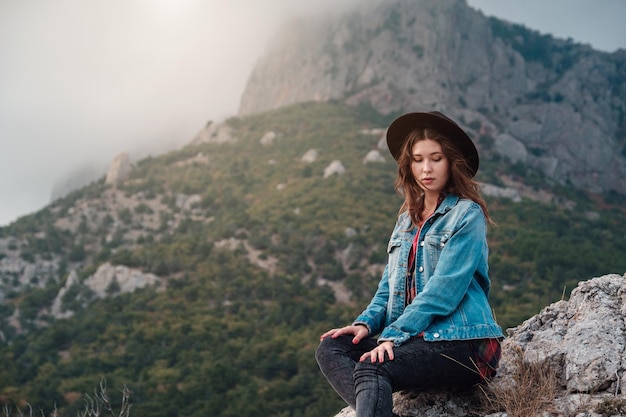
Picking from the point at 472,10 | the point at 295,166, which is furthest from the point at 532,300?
the point at 472,10

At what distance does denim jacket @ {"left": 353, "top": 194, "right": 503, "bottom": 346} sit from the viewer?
2.67 metres

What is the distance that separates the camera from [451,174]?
3059 mm

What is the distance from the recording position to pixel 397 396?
307 centimetres

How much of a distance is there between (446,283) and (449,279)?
25 mm

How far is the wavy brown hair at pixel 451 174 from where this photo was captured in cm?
300

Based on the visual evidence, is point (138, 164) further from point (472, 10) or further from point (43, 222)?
point (472, 10)

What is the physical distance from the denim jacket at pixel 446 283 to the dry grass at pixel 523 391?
0.99 ft

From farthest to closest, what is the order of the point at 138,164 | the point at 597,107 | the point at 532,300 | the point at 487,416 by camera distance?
the point at 597,107 → the point at 138,164 → the point at 532,300 → the point at 487,416

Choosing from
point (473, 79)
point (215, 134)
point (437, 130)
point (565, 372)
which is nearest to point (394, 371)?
point (565, 372)

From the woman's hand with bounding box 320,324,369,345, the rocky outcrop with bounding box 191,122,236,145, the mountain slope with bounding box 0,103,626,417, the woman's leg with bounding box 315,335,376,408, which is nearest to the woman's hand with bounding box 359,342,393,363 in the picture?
the woman's leg with bounding box 315,335,376,408

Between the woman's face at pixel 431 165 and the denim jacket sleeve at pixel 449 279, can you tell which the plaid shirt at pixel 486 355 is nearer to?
the denim jacket sleeve at pixel 449 279

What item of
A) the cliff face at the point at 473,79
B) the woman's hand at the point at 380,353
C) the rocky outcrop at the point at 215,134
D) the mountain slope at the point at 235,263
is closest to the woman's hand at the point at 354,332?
the woman's hand at the point at 380,353

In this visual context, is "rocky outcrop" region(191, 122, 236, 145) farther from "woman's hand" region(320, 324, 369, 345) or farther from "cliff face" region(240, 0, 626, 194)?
"woman's hand" region(320, 324, 369, 345)

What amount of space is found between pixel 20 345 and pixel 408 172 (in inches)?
1301
